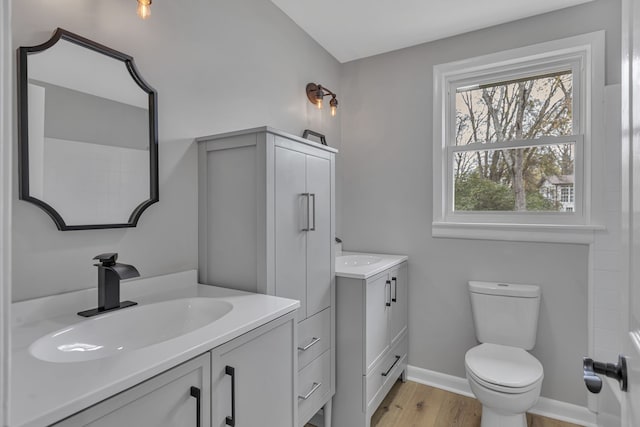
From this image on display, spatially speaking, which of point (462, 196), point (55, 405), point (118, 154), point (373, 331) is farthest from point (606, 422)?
Answer: point (118, 154)

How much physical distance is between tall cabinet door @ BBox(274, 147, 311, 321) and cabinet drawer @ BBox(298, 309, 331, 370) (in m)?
0.07

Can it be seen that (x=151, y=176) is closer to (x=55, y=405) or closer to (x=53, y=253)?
(x=53, y=253)

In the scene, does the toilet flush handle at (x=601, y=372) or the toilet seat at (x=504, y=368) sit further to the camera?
the toilet seat at (x=504, y=368)

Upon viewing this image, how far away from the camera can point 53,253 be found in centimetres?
117

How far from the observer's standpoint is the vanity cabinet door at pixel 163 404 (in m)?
0.71

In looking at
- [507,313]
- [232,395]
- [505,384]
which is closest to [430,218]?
[507,313]

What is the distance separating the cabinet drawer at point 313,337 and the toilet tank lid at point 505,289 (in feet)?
3.51

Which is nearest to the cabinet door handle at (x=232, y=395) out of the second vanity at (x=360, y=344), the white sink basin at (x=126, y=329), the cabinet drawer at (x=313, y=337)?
the white sink basin at (x=126, y=329)

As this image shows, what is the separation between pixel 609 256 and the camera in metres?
2.06

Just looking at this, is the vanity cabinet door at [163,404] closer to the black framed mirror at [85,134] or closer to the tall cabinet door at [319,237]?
the black framed mirror at [85,134]

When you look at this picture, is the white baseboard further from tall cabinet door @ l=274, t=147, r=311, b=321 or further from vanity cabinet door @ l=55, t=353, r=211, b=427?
vanity cabinet door @ l=55, t=353, r=211, b=427

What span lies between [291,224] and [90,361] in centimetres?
98

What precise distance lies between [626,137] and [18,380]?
1.40m

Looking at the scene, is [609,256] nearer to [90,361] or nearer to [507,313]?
[507,313]
